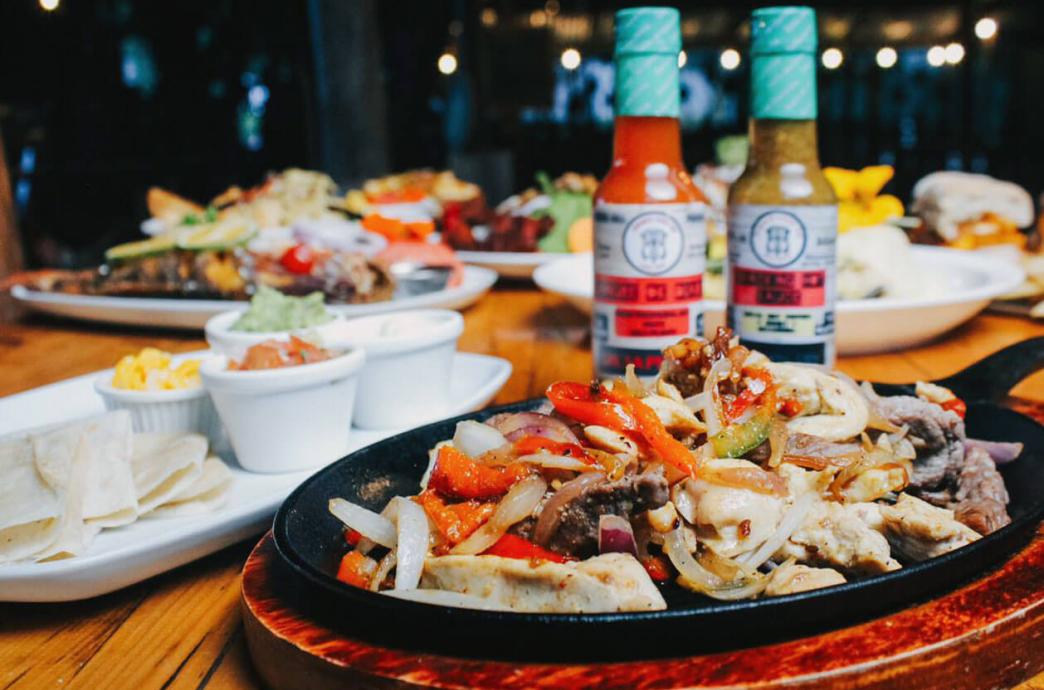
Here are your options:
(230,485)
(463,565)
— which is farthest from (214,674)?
(230,485)

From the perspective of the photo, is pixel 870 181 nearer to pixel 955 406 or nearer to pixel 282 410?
pixel 955 406

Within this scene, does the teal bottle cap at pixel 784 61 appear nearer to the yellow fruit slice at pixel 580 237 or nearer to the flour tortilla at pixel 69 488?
the flour tortilla at pixel 69 488

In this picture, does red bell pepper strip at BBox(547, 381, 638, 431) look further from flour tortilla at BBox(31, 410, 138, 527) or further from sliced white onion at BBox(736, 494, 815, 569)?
flour tortilla at BBox(31, 410, 138, 527)

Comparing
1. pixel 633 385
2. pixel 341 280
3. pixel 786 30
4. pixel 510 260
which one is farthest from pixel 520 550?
pixel 510 260

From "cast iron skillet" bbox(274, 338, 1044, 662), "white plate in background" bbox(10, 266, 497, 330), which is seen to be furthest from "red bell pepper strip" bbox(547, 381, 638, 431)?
"white plate in background" bbox(10, 266, 497, 330)

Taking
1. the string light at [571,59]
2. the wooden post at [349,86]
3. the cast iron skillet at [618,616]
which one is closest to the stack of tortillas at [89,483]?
the cast iron skillet at [618,616]

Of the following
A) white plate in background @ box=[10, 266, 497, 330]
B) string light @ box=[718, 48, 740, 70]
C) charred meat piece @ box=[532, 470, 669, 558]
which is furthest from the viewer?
string light @ box=[718, 48, 740, 70]

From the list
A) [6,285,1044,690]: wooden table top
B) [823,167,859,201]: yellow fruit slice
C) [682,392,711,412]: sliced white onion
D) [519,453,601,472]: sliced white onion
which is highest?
[823,167,859,201]: yellow fruit slice
